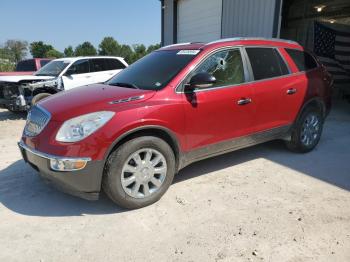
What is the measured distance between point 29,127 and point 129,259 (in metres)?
1.91

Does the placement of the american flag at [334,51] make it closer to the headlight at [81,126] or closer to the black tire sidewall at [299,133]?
the black tire sidewall at [299,133]

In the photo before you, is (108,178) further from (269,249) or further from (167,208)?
(269,249)

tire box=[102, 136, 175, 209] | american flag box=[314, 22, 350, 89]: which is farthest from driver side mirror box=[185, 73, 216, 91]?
american flag box=[314, 22, 350, 89]

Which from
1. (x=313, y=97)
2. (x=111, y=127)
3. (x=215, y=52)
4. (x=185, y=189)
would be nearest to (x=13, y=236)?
(x=111, y=127)

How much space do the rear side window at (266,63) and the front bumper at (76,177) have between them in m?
2.50

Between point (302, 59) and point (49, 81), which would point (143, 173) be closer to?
point (302, 59)

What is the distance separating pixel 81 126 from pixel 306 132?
146 inches

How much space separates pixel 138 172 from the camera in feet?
10.8

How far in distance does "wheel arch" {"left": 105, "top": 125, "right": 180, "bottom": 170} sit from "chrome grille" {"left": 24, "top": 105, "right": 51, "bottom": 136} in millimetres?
747

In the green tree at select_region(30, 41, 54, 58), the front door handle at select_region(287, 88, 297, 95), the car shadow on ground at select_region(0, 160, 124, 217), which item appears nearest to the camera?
the car shadow on ground at select_region(0, 160, 124, 217)

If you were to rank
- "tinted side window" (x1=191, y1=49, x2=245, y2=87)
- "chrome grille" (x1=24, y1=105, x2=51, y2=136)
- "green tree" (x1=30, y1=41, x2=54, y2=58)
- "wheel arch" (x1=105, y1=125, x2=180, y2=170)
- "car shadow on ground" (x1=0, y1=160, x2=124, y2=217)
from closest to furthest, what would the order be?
"wheel arch" (x1=105, y1=125, x2=180, y2=170)
"chrome grille" (x1=24, y1=105, x2=51, y2=136)
"car shadow on ground" (x1=0, y1=160, x2=124, y2=217)
"tinted side window" (x1=191, y1=49, x2=245, y2=87)
"green tree" (x1=30, y1=41, x2=54, y2=58)

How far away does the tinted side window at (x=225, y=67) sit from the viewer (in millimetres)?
3871

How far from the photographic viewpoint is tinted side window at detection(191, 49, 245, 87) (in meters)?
3.87

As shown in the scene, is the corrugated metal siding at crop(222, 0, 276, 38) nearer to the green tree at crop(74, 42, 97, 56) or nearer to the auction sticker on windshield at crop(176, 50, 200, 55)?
the auction sticker on windshield at crop(176, 50, 200, 55)
